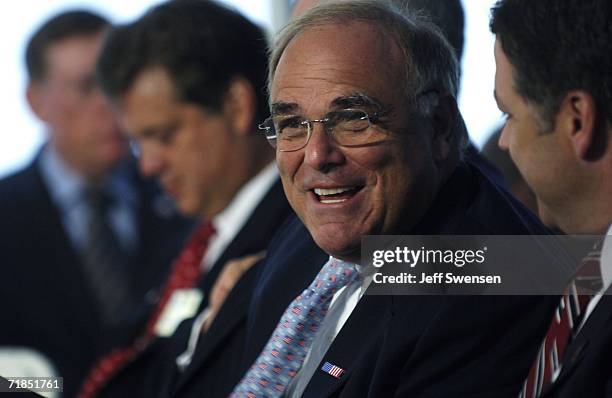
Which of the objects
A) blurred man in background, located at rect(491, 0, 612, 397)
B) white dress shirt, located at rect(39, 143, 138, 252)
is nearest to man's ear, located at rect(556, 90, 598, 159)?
blurred man in background, located at rect(491, 0, 612, 397)

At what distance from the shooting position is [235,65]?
4.34 meters

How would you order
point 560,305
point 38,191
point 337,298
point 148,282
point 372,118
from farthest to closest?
1. point 38,191
2. point 148,282
3. point 337,298
4. point 372,118
5. point 560,305

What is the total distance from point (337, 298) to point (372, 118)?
0.45 m

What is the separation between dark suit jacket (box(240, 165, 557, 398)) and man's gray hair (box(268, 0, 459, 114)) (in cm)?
22

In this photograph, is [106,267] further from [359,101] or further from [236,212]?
[359,101]

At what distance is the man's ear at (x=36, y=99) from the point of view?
704cm

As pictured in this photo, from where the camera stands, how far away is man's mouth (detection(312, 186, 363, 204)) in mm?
2576

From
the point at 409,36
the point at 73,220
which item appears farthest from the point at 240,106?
the point at 73,220

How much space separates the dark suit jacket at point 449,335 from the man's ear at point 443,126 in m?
0.07

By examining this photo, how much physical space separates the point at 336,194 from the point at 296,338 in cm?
36

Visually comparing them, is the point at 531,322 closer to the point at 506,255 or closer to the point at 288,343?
the point at 506,255

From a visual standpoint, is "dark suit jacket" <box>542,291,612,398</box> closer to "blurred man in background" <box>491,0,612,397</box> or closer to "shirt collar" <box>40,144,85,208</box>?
"blurred man in background" <box>491,0,612,397</box>

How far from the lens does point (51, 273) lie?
251 inches

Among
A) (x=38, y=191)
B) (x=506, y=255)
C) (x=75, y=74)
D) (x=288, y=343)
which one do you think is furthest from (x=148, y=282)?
(x=506, y=255)
